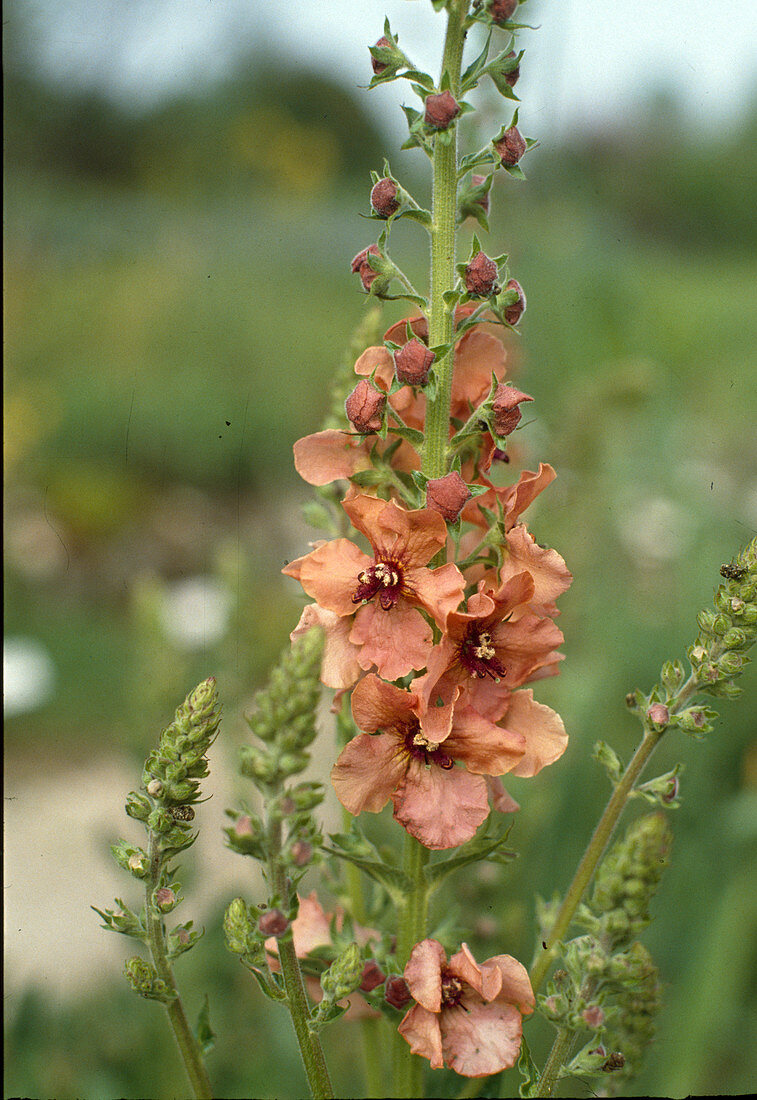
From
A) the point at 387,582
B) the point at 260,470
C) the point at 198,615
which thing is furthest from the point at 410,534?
the point at 260,470

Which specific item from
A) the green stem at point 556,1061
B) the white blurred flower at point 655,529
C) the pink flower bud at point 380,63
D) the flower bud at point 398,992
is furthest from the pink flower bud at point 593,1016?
the white blurred flower at point 655,529

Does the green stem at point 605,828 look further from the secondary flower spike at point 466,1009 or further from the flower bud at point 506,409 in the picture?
the flower bud at point 506,409

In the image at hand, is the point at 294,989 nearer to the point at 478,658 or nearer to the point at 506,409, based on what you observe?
the point at 478,658

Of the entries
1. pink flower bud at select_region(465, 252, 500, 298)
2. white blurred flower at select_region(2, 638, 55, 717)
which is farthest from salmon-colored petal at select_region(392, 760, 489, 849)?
white blurred flower at select_region(2, 638, 55, 717)

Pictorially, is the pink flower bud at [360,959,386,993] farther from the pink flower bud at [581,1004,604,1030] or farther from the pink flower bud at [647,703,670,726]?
the pink flower bud at [647,703,670,726]

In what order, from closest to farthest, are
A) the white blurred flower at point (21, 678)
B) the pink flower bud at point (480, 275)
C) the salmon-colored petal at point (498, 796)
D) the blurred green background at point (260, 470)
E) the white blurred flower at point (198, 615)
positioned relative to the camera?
the pink flower bud at point (480, 275) → the salmon-colored petal at point (498, 796) → the blurred green background at point (260, 470) → the white blurred flower at point (198, 615) → the white blurred flower at point (21, 678)

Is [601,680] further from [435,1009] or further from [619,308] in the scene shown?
[619,308]
